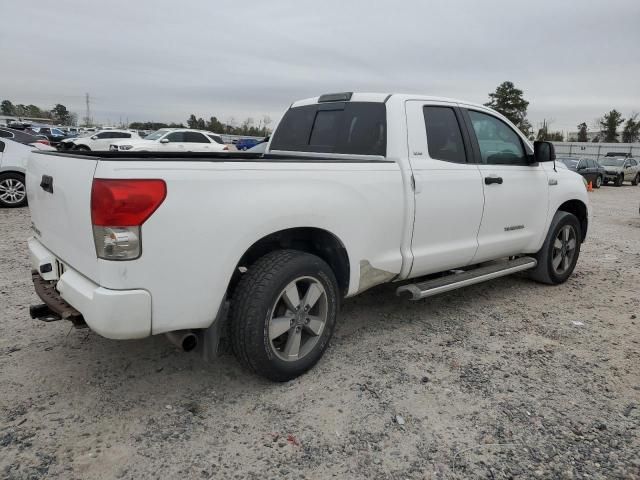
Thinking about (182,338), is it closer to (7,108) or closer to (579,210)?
(579,210)

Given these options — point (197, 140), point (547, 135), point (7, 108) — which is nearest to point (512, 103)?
point (547, 135)

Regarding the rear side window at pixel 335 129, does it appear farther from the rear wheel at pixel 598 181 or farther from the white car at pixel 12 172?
the rear wheel at pixel 598 181

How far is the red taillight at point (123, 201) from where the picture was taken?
7.70ft

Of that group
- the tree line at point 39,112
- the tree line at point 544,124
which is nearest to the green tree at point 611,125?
the tree line at point 544,124

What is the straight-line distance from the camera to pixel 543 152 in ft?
15.8

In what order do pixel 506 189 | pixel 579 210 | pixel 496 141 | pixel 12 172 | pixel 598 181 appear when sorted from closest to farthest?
pixel 506 189, pixel 496 141, pixel 579 210, pixel 12 172, pixel 598 181

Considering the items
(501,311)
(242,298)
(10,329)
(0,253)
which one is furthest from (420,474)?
(0,253)

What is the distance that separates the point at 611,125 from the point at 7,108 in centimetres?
11798

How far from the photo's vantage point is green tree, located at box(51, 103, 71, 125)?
10700 cm

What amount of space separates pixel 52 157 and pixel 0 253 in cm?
421

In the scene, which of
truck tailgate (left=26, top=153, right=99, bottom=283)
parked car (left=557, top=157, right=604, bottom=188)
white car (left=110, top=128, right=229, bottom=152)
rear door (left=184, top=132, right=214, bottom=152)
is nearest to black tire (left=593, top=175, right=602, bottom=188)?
parked car (left=557, top=157, right=604, bottom=188)

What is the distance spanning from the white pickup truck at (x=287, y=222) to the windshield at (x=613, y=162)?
80.3 ft

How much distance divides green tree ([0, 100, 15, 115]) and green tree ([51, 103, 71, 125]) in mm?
8237

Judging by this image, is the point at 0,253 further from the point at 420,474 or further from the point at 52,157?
the point at 420,474
